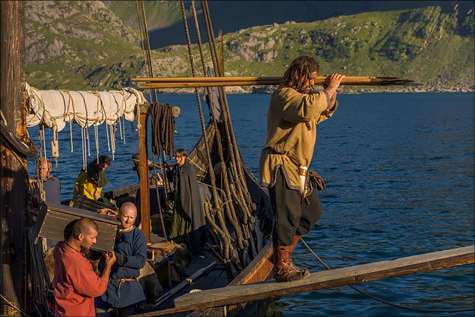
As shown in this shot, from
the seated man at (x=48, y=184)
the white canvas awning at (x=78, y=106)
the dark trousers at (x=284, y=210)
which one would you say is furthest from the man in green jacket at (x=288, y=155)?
the seated man at (x=48, y=184)

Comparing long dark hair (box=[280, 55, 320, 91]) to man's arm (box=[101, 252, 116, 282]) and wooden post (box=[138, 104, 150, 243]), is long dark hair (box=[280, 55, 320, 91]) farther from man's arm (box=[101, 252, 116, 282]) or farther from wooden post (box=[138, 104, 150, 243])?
wooden post (box=[138, 104, 150, 243])

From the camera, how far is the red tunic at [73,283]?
5148 mm

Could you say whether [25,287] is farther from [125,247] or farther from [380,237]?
[380,237]

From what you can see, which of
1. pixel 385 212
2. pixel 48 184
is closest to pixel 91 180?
pixel 48 184

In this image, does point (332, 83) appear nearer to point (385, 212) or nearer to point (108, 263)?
point (108, 263)

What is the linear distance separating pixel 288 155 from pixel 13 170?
3259 mm

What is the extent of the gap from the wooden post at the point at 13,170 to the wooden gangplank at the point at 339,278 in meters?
2.29

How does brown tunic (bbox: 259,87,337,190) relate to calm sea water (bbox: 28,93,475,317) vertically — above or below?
above

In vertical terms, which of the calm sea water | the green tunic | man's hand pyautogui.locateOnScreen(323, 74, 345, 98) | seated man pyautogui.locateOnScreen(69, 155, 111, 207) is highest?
man's hand pyautogui.locateOnScreen(323, 74, 345, 98)

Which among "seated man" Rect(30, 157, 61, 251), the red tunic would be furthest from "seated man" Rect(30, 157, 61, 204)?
the red tunic

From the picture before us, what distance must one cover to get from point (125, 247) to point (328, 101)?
125 inches

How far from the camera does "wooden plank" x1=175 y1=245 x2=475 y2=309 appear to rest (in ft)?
13.8

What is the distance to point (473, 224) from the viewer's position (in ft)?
65.3

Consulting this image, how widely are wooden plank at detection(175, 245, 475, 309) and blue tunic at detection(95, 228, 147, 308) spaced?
1.28 metres
